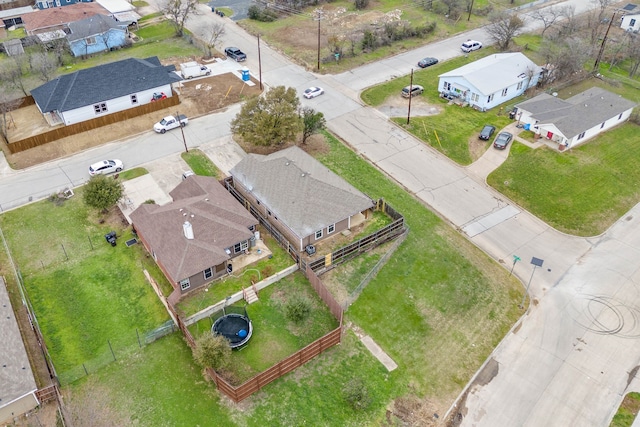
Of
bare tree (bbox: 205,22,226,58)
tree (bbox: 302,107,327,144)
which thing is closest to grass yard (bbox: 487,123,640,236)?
tree (bbox: 302,107,327,144)

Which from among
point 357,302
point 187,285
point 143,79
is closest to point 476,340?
point 357,302

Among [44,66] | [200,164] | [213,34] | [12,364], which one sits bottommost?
[200,164]

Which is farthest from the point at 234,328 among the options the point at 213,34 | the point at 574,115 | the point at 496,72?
the point at 213,34

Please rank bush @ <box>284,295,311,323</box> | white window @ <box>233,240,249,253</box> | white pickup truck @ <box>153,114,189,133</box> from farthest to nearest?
white pickup truck @ <box>153,114,189,133</box>, white window @ <box>233,240,249,253</box>, bush @ <box>284,295,311,323</box>

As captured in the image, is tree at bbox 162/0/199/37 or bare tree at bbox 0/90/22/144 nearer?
bare tree at bbox 0/90/22/144

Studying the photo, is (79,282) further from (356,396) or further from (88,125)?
(88,125)

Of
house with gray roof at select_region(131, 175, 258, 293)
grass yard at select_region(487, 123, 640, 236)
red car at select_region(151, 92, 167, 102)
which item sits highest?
house with gray roof at select_region(131, 175, 258, 293)

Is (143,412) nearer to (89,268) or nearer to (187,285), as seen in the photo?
(187,285)

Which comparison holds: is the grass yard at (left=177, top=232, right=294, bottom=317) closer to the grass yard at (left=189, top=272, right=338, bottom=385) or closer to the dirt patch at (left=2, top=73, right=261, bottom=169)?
the grass yard at (left=189, top=272, right=338, bottom=385)
